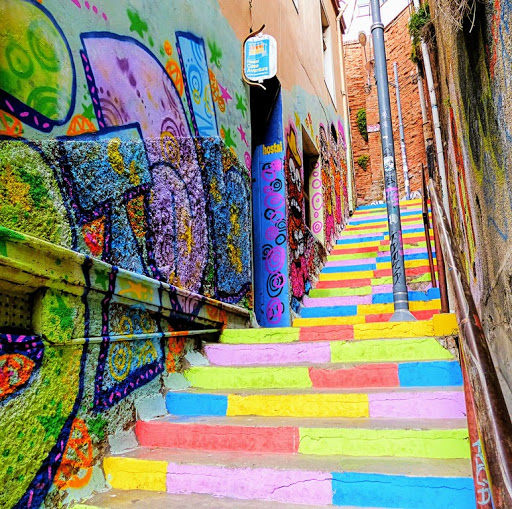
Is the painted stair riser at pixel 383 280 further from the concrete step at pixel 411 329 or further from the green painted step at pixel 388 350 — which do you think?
the green painted step at pixel 388 350

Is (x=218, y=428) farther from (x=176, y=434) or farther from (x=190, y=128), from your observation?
(x=190, y=128)

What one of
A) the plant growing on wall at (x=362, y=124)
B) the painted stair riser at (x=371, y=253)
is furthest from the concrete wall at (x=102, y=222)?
the plant growing on wall at (x=362, y=124)

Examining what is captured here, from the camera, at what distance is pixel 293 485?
6.16 feet

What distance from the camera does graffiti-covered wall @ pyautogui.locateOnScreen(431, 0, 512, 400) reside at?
5.77 feet

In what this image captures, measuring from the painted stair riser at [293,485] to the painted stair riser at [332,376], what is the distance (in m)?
0.85

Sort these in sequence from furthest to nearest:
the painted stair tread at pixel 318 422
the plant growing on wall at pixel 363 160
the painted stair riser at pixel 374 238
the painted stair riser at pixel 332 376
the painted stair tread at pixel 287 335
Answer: the plant growing on wall at pixel 363 160 → the painted stair riser at pixel 374 238 → the painted stair tread at pixel 287 335 → the painted stair riser at pixel 332 376 → the painted stair tread at pixel 318 422

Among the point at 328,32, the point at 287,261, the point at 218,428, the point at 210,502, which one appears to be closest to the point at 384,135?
the point at 287,261

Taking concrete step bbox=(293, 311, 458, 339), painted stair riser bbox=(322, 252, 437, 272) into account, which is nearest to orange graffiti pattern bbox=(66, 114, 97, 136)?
→ concrete step bbox=(293, 311, 458, 339)

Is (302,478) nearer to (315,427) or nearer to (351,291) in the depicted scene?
(315,427)

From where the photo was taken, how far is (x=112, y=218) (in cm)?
244

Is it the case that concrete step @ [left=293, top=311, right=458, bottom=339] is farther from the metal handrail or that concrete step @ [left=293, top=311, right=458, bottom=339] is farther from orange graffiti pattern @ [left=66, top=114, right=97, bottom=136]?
orange graffiti pattern @ [left=66, top=114, right=97, bottom=136]

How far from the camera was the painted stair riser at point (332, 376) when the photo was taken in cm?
254

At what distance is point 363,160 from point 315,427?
1518 cm

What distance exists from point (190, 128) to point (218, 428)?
2.17 meters
